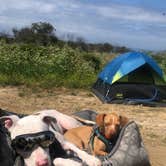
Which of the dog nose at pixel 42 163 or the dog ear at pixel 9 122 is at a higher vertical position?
the dog ear at pixel 9 122

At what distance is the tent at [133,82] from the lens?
13945 millimetres

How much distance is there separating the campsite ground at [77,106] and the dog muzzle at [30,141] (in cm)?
391

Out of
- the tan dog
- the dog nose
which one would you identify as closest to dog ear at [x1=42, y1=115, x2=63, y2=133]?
the tan dog

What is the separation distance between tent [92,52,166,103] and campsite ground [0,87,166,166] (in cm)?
43

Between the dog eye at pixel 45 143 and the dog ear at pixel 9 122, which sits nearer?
the dog eye at pixel 45 143

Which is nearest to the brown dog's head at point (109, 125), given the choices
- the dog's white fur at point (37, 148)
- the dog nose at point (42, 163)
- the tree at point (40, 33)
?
the dog's white fur at point (37, 148)

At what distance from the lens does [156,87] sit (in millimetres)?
14266

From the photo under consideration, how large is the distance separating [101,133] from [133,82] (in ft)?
28.3

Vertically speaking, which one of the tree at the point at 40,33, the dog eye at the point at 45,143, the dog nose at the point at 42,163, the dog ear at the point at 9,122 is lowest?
the tree at the point at 40,33

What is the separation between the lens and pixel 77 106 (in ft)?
41.3

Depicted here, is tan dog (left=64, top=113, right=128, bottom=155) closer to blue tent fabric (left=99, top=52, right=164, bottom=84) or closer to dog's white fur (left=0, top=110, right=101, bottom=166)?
dog's white fur (left=0, top=110, right=101, bottom=166)

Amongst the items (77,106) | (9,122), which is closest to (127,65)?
(77,106)

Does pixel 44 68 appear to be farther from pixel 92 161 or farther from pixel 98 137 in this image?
pixel 92 161

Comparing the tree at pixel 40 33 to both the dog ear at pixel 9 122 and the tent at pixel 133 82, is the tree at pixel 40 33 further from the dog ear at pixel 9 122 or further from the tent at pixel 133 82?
the dog ear at pixel 9 122
